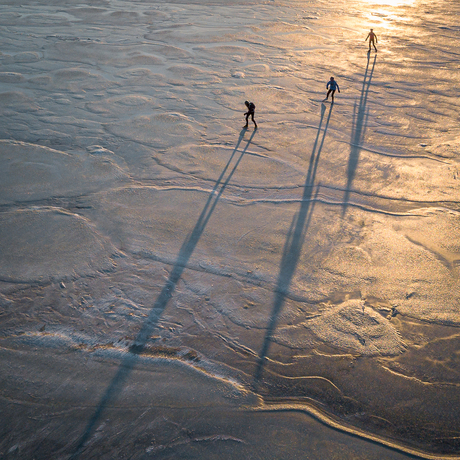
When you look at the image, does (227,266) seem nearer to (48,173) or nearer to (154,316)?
(154,316)

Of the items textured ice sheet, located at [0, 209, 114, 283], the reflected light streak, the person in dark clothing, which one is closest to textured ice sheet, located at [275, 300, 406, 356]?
textured ice sheet, located at [0, 209, 114, 283]

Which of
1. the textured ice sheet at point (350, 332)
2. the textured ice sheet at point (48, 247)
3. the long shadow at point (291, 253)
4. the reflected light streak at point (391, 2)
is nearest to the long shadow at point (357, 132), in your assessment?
the long shadow at point (291, 253)

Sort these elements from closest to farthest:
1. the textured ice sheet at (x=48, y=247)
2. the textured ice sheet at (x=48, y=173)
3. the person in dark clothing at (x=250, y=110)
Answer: the textured ice sheet at (x=48, y=247), the textured ice sheet at (x=48, y=173), the person in dark clothing at (x=250, y=110)

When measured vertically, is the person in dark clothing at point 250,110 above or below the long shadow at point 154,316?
above

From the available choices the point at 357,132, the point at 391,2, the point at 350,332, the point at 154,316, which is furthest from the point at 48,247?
the point at 391,2

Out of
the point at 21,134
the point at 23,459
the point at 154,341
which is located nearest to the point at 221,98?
the point at 21,134

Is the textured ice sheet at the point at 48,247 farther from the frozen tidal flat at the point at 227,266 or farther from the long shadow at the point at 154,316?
the long shadow at the point at 154,316
